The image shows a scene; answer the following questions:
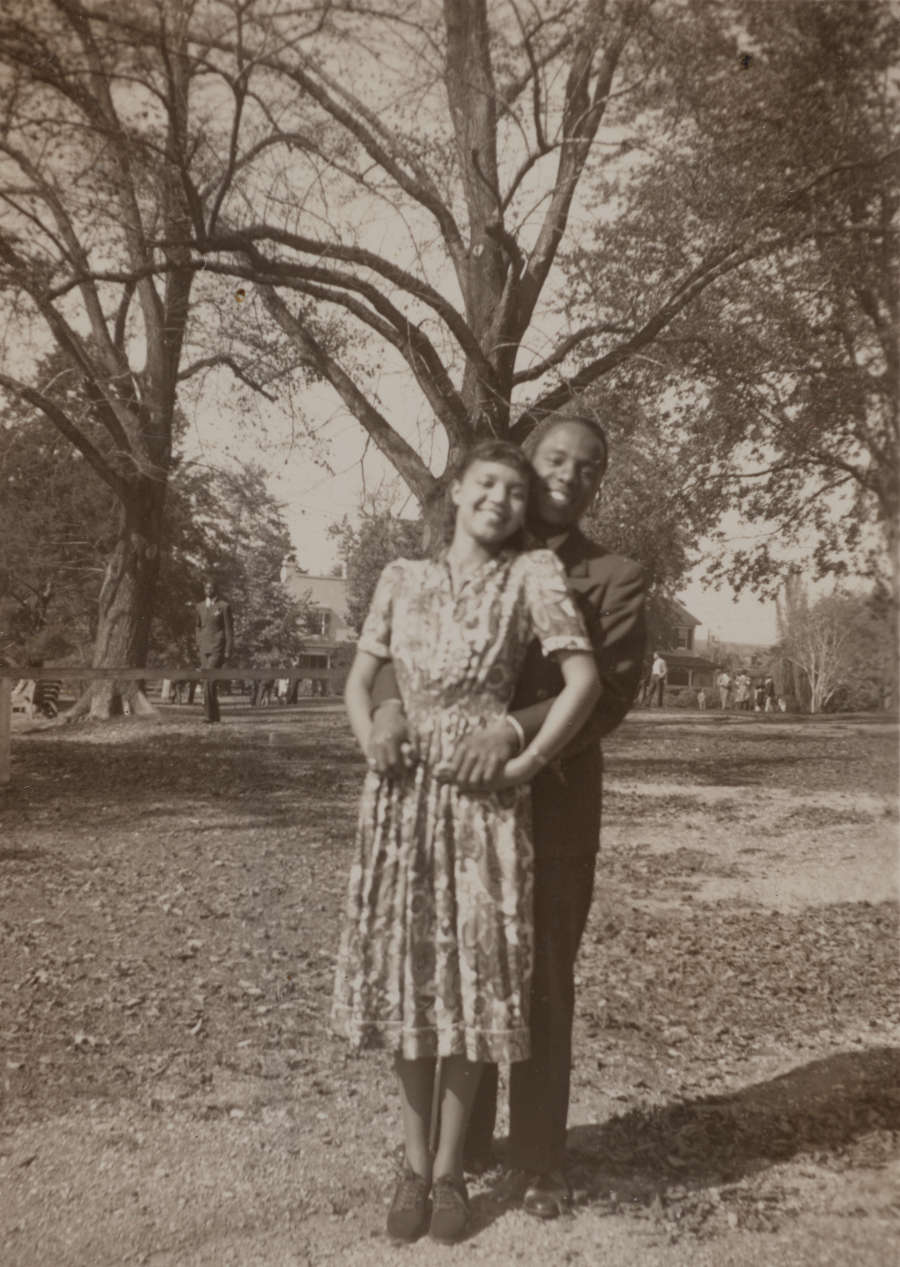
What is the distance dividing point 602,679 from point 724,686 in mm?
20285

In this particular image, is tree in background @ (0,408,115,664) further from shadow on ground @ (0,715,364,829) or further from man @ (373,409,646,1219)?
man @ (373,409,646,1219)

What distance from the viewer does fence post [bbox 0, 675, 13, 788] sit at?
11.1 ft

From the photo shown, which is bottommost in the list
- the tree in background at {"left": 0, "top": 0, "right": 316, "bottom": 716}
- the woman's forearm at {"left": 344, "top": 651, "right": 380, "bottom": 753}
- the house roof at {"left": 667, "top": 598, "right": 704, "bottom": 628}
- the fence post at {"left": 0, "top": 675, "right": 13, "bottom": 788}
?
the fence post at {"left": 0, "top": 675, "right": 13, "bottom": 788}

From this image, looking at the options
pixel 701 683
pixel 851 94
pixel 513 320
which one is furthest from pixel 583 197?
pixel 701 683

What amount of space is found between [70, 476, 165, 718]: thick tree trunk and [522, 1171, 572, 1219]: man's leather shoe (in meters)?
2.21

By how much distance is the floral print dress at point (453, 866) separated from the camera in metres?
1.98

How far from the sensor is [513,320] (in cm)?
392

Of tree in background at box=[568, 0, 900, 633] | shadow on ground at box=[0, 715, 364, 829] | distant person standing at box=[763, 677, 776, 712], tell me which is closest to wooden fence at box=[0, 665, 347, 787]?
shadow on ground at box=[0, 715, 364, 829]

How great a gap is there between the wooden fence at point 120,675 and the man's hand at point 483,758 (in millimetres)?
1584

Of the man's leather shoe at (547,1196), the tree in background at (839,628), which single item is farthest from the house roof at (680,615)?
the man's leather shoe at (547,1196)

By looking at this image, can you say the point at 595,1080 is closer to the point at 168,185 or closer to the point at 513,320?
the point at 513,320

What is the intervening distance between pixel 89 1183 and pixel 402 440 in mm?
2362

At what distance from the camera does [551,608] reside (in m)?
1.97

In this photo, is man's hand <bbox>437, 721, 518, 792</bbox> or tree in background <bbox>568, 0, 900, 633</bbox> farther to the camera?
tree in background <bbox>568, 0, 900, 633</bbox>
